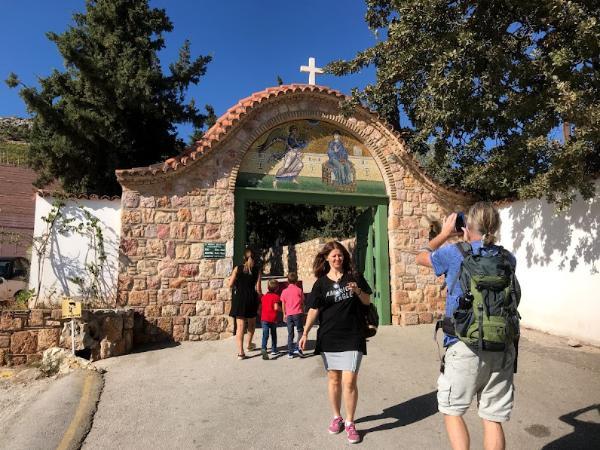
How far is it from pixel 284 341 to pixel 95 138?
8.17m

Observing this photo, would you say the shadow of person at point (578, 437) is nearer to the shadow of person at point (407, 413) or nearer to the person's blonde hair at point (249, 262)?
the shadow of person at point (407, 413)

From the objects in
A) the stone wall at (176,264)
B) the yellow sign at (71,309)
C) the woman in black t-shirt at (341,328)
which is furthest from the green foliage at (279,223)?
the woman in black t-shirt at (341,328)

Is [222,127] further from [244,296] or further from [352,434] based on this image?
[352,434]

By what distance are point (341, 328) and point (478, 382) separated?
1.27 metres

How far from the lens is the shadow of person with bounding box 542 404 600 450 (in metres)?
3.68

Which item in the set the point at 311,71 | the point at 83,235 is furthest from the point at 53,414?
the point at 311,71

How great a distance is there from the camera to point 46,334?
7008 millimetres

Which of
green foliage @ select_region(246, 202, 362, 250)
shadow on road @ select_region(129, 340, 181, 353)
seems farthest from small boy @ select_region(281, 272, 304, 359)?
green foliage @ select_region(246, 202, 362, 250)

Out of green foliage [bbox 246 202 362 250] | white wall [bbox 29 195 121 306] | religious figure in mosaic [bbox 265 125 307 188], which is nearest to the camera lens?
white wall [bbox 29 195 121 306]

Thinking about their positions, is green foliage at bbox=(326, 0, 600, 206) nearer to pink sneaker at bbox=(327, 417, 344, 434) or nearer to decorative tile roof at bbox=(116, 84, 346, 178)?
decorative tile roof at bbox=(116, 84, 346, 178)

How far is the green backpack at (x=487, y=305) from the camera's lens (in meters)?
2.54

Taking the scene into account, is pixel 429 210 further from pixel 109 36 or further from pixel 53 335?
pixel 109 36

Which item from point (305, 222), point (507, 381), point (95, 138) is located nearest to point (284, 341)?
point (507, 381)

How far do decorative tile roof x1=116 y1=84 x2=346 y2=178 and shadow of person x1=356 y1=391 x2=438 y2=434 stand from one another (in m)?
5.75
